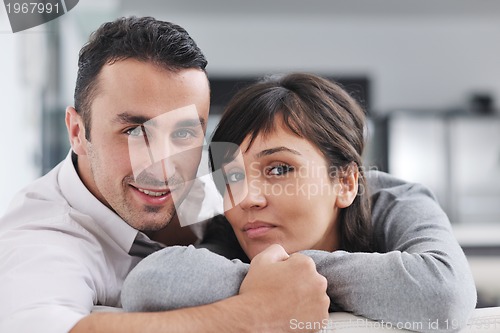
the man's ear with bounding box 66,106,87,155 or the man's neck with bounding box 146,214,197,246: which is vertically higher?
the man's ear with bounding box 66,106,87,155

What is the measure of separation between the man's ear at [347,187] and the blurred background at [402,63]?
2.79m

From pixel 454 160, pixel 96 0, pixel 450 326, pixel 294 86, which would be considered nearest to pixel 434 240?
pixel 450 326

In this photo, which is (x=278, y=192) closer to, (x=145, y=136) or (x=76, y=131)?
(x=145, y=136)

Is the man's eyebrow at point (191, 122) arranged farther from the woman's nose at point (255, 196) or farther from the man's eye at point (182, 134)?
the woman's nose at point (255, 196)

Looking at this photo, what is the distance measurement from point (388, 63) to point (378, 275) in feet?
15.4

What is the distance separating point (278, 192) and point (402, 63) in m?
4.56

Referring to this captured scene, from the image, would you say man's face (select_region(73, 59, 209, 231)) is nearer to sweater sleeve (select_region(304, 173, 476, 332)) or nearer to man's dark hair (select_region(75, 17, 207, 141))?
man's dark hair (select_region(75, 17, 207, 141))

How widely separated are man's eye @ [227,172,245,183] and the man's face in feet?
0.23

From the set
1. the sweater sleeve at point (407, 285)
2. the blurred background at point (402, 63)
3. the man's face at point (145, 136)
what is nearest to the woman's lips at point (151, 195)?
the man's face at point (145, 136)

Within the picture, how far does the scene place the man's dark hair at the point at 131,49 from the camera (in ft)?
3.14

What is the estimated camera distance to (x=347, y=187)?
103 centimetres

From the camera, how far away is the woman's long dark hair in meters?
0.97

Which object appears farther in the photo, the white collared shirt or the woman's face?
the woman's face

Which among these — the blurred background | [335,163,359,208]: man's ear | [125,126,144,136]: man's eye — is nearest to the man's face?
[125,126,144,136]: man's eye
